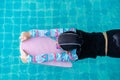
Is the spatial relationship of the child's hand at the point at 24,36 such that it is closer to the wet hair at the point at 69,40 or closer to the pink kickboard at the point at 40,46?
the pink kickboard at the point at 40,46

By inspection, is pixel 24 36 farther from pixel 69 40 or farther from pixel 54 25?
pixel 54 25

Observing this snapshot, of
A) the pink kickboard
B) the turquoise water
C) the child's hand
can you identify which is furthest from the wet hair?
the turquoise water

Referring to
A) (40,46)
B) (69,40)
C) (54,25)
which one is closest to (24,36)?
(40,46)

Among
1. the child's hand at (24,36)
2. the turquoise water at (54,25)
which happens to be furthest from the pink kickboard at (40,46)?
the turquoise water at (54,25)

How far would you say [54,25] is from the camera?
2227 mm

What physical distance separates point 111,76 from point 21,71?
0.78 m

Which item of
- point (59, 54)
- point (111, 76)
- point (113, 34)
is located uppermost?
Answer: point (113, 34)

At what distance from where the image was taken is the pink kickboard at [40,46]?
1.46m

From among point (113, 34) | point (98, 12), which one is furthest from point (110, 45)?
point (98, 12)

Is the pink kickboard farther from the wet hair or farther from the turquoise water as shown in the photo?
the turquoise water

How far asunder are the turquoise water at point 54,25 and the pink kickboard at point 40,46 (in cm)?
66

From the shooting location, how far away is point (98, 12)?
2270 millimetres

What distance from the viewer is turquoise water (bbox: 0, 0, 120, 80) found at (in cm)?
211

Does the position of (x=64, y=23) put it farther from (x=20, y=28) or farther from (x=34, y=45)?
(x=34, y=45)
